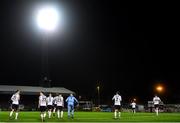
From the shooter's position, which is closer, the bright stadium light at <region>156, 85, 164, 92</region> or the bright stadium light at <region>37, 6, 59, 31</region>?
the bright stadium light at <region>37, 6, 59, 31</region>

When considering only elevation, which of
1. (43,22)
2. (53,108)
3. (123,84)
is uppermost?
(43,22)

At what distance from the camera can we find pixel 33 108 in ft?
236

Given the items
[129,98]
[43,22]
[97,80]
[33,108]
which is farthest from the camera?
[97,80]

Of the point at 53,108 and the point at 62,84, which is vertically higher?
the point at 62,84

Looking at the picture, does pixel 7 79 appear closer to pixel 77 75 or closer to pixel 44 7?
pixel 77 75

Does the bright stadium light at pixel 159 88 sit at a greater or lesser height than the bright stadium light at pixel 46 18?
lesser

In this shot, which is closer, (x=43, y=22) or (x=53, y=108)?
(x=53, y=108)

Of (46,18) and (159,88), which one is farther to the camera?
(159,88)

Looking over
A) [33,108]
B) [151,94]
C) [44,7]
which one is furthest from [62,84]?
[44,7]

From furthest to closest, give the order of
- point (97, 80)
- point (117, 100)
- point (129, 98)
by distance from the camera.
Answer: point (97, 80) → point (129, 98) → point (117, 100)

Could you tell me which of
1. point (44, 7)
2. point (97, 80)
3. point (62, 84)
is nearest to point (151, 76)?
point (97, 80)

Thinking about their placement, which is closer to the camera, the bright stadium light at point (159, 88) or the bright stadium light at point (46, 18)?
the bright stadium light at point (46, 18)

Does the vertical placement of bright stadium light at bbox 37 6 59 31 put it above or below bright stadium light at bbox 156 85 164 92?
above

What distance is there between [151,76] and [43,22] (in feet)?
155
